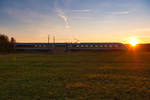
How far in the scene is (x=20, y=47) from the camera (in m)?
41.9

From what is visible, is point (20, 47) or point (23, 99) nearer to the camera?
point (23, 99)

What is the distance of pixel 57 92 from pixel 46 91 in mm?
450

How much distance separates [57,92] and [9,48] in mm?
41079

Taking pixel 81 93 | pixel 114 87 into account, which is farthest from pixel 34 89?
pixel 114 87

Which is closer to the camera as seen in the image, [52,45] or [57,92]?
[57,92]

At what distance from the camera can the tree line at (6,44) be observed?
3941 cm

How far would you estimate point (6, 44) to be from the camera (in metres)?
40.4

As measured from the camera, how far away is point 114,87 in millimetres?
5309

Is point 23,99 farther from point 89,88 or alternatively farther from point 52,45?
point 52,45

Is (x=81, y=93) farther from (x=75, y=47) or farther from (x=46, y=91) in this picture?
(x=75, y=47)

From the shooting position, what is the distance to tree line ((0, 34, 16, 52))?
129 ft

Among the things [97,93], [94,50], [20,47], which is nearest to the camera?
[97,93]

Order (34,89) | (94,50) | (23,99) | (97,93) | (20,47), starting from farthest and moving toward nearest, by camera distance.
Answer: (20,47), (94,50), (34,89), (97,93), (23,99)

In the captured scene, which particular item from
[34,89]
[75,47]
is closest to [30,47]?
[75,47]
